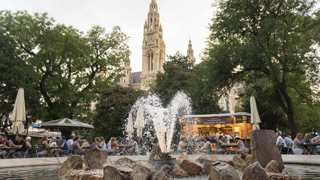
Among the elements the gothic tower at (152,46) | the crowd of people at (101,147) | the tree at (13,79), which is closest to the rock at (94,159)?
the crowd of people at (101,147)

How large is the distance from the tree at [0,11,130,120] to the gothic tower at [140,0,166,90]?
60773mm

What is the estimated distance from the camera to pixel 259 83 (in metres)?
24.1

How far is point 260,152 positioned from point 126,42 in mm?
29729

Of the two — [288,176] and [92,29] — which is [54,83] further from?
[288,176]

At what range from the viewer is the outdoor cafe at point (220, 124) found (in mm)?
25125

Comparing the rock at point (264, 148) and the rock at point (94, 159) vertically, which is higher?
the rock at point (264, 148)

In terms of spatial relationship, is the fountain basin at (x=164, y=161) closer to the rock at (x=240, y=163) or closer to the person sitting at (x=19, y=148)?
the rock at (x=240, y=163)

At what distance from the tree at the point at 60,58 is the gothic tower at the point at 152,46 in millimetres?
60773

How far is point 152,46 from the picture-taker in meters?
98.2

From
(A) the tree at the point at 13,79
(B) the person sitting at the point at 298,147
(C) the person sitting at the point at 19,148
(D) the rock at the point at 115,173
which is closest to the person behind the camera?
(D) the rock at the point at 115,173

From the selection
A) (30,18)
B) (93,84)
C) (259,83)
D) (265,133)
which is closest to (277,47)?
(259,83)

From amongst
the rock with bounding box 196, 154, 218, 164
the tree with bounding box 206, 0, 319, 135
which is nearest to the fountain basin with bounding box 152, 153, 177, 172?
the rock with bounding box 196, 154, 218, 164

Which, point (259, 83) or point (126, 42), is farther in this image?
point (126, 42)

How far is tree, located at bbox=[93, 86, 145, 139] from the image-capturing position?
36753mm
